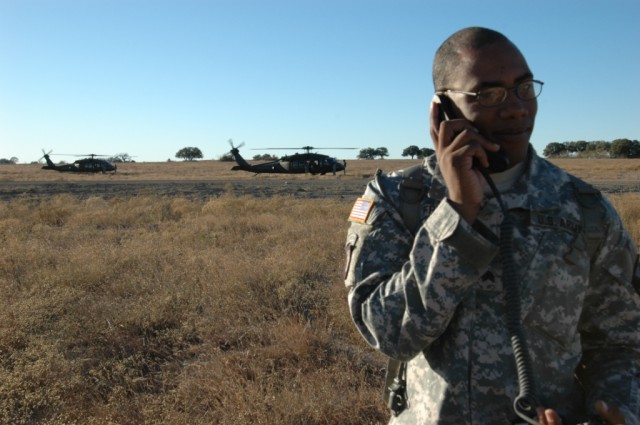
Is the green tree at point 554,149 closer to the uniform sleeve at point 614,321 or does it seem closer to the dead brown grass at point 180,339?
the dead brown grass at point 180,339

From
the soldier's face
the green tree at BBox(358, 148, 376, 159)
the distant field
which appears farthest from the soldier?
the green tree at BBox(358, 148, 376, 159)

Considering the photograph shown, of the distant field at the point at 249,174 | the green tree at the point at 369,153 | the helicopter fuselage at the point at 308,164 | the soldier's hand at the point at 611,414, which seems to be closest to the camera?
the soldier's hand at the point at 611,414

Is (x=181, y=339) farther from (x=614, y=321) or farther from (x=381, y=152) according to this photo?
(x=381, y=152)

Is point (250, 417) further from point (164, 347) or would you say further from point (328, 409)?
point (164, 347)

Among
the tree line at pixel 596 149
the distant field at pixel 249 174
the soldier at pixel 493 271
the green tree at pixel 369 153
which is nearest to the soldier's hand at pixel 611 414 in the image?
the soldier at pixel 493 271

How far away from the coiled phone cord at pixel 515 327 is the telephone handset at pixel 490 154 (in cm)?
7

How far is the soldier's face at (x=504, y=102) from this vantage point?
5.20 feet

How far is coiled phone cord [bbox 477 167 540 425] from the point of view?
1.41 metres

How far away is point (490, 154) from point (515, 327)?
1.52 feet

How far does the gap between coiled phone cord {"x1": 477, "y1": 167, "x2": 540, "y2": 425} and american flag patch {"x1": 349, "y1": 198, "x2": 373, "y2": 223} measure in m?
0.34

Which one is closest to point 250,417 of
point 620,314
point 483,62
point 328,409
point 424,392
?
point 328,409

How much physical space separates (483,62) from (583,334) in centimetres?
93

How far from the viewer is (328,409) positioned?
13.2ft

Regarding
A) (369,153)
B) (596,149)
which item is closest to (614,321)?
(596,149)
